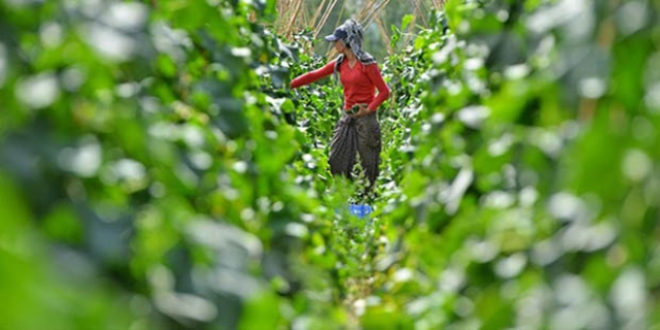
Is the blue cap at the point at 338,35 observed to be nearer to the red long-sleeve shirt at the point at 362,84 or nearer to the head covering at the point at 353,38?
the head covering at the point at 353,38

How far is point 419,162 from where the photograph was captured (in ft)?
7.96

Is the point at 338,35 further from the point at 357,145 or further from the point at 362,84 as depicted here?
the point at 357,145

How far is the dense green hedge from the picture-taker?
118 centimetres

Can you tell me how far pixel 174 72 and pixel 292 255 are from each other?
17.7 inches

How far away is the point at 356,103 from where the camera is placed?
621cm

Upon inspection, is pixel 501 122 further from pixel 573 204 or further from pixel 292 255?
pixel 292 255

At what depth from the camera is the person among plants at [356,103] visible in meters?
5.96

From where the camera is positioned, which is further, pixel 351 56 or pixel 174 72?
pixel 351 56

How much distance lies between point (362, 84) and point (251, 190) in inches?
170

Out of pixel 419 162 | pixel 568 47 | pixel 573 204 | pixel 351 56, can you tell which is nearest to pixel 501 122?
pixel 568 47

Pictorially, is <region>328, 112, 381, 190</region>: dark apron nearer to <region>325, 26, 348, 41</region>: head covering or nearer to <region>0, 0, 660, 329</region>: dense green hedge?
<region>325, 26, 348, 41</region>: head covering

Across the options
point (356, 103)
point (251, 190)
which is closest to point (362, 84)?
point (356, 103)

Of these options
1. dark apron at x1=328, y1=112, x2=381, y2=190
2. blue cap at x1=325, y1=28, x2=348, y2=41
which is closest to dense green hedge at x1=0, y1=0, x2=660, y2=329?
blue cap at x1=325, y1=28, x2=348, y2=41

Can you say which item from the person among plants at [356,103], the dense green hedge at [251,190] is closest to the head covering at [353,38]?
the person among plants at [356,103]
